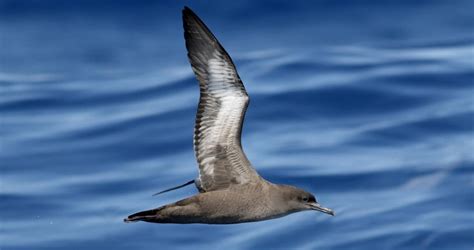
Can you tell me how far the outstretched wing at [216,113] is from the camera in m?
11.7

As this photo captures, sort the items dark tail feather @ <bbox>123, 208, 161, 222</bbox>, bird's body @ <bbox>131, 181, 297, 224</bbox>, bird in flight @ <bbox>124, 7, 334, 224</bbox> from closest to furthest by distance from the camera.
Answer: dark tail feather @ <bbox>123, 208, 161, 222</bbox> < bird's body @ <bbox>131, 181, 297, 224</bbox> < bird in flight @ <bbox>124, 7, 334, 224</bbox>

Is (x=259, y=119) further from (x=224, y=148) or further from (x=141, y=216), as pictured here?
(x=141, y=216)

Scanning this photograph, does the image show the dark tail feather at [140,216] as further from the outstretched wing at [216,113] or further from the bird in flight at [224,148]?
the outstretched wing at [216,113]

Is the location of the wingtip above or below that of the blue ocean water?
below

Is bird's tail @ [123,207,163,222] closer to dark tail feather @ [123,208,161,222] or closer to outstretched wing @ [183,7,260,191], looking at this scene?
dark tail feather @ [123,208,161,222]

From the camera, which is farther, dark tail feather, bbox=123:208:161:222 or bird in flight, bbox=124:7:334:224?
bird in flight, bbox=124:7:334:224

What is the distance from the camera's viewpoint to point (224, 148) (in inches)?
463

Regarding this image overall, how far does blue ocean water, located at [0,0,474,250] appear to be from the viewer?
2039cm

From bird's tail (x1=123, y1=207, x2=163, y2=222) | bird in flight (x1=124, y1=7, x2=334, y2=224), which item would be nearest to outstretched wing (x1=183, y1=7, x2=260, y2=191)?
bird in flight (x1=124, y1=7, x2=334, y2=224)

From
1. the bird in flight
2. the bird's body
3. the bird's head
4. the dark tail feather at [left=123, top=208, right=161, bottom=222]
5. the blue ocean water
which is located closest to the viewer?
the dark tail feather at [left=123, top=208, right=161, bottom=222]

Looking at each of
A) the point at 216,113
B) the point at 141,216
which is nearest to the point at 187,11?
the point at 216,113

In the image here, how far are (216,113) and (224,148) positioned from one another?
0.31 meters

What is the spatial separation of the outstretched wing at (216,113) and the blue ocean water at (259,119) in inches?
314

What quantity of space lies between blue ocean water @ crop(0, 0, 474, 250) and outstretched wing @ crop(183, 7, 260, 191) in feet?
26.1
